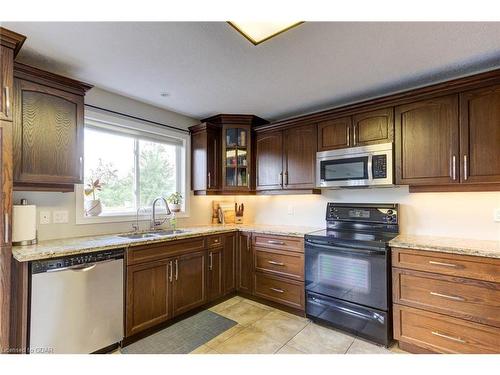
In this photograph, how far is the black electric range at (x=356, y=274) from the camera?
2.15 m

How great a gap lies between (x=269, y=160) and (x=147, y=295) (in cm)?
200

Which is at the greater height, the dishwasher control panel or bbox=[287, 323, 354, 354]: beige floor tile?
the dishwasher control panel

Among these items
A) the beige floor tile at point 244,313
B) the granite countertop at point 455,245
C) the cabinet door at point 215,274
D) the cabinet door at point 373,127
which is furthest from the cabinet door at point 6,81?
the granite countertop at point 455,245

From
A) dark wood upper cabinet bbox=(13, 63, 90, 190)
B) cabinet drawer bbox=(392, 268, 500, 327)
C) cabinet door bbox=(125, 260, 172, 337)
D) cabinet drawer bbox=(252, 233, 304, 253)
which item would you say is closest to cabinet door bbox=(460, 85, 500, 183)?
cabinet drawer bbox=(392, 268, 500, 327)

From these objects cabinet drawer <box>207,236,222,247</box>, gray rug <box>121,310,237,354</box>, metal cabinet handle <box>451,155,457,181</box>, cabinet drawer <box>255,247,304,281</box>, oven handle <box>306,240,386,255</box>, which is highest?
metal cabinet handle <box>451,155,457,181</box>

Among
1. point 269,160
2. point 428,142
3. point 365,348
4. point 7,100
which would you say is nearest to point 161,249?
point 7,100

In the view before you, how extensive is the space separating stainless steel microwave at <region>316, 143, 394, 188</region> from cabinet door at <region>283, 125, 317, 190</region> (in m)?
0.10

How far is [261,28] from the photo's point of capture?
1.60m

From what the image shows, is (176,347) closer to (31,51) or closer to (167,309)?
(167,309)

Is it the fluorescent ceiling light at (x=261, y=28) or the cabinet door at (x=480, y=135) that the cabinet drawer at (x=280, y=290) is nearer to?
the cabinet door at (x=480, y=135)

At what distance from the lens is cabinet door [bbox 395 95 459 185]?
2152 mm

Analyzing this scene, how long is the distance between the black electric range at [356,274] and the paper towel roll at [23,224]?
2.32 m

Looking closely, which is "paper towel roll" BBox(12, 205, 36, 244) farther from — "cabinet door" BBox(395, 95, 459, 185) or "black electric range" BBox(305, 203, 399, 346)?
"cabinet door" BBox(395, 95, 459, 185)
